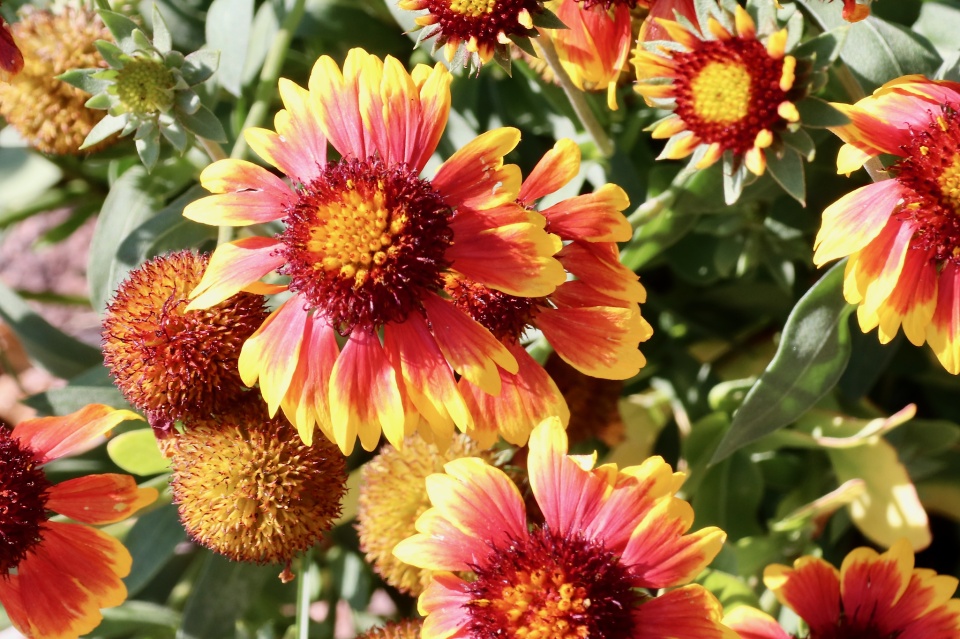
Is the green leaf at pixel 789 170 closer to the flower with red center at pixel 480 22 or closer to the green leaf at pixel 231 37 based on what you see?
the flower with red center at pixel 480 22

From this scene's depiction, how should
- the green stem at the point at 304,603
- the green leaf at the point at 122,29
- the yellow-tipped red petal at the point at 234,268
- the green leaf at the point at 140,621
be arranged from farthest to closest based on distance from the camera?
the green leaf at the point at 140,621 → the green stem at the point at 304,603 → the green leaf at the point at 122,29 → the yellow-tipped red petal at the point at 234,268

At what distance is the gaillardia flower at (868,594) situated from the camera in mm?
1164

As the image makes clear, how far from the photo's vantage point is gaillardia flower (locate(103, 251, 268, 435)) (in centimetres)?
109

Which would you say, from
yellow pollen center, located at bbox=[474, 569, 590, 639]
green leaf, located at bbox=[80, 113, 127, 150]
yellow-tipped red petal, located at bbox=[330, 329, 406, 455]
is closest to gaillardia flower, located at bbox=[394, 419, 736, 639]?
yellow pollen center, located at bbox=[474, 569, 590, 639]

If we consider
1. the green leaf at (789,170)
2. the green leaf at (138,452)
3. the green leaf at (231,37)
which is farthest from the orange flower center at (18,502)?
the green leaf at (789,170)

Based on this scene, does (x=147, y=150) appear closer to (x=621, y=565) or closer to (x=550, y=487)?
(x=550, y=487)

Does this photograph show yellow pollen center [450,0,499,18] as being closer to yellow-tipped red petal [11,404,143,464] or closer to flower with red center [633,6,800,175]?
flower with red center [633,6,800,175]

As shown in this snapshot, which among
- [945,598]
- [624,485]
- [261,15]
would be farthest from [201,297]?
[945,598]

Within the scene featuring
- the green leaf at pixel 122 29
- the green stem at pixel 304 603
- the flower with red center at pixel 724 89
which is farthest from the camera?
the green stem at pixel 304 603

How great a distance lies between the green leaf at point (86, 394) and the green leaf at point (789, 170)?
93 centimetres

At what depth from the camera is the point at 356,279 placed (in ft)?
3.24

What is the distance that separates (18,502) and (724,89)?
899mm

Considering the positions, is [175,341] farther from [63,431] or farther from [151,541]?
[151,541]

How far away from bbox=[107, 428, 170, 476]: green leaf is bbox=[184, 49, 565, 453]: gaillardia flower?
13.2 inches
